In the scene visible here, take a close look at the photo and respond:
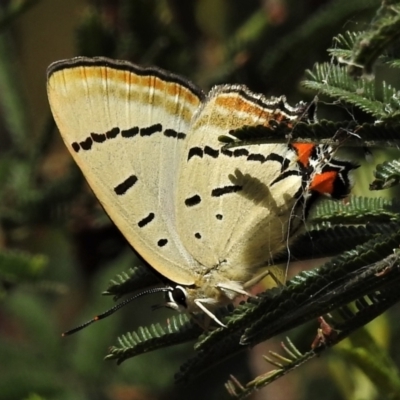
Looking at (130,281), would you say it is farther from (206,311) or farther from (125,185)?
(125,185)

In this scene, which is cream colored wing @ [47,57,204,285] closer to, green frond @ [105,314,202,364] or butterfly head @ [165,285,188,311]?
butterfly head @ [165,285,188,311]

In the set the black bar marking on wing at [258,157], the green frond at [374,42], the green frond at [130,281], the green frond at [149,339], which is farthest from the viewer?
the black bar marking on wing at [258,157]

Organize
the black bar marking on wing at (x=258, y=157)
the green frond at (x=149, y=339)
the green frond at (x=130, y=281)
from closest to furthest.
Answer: the green frond at (x=149, y=339)
the green frond at (x=130, y=281)
the black bar marking on wing at (x=258, y=157)

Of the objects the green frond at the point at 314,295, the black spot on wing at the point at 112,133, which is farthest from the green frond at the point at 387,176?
the black spot on wing at the point at 112,133

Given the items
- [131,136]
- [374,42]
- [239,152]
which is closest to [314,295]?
[374,42]

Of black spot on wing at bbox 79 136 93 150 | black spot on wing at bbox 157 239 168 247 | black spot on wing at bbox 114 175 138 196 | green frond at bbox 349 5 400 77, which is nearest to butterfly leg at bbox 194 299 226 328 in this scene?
black spot on wing at bbox 157 239 168 247

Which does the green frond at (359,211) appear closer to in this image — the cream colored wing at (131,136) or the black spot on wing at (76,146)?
the cream colored wing at (131,136)

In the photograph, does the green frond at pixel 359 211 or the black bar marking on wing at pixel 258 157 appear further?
the black bar marking on wing at pixel 258 157
